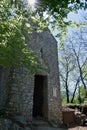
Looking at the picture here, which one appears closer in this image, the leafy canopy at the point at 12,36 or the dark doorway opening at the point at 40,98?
the leafy canopy at the point at 12,36

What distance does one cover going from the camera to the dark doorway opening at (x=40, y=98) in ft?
50.8

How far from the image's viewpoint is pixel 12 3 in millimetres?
7219

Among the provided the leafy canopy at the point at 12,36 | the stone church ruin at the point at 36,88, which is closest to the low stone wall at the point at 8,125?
the stone church ruin at the point at 36,88

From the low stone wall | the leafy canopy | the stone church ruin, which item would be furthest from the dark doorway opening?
the leafy canopy

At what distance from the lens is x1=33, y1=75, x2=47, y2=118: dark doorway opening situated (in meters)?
15.5

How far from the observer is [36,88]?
650 inches

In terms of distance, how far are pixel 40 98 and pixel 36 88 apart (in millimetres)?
769

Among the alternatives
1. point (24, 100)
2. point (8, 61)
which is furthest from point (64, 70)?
point (8, 61)

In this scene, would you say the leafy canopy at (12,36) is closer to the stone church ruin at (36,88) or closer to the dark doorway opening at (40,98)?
the stone church ruin at (36,88)

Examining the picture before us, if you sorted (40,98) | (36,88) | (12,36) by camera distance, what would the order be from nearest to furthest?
(12,36), (40,98), (36,88)

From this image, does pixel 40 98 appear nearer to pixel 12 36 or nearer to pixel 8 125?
pixel 8 125

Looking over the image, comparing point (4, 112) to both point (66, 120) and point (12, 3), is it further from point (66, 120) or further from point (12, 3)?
point (12, 3)

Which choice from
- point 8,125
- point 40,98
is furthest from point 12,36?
point 40,98

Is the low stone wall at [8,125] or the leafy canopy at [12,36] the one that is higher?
the leafy canopy at [12,36]
